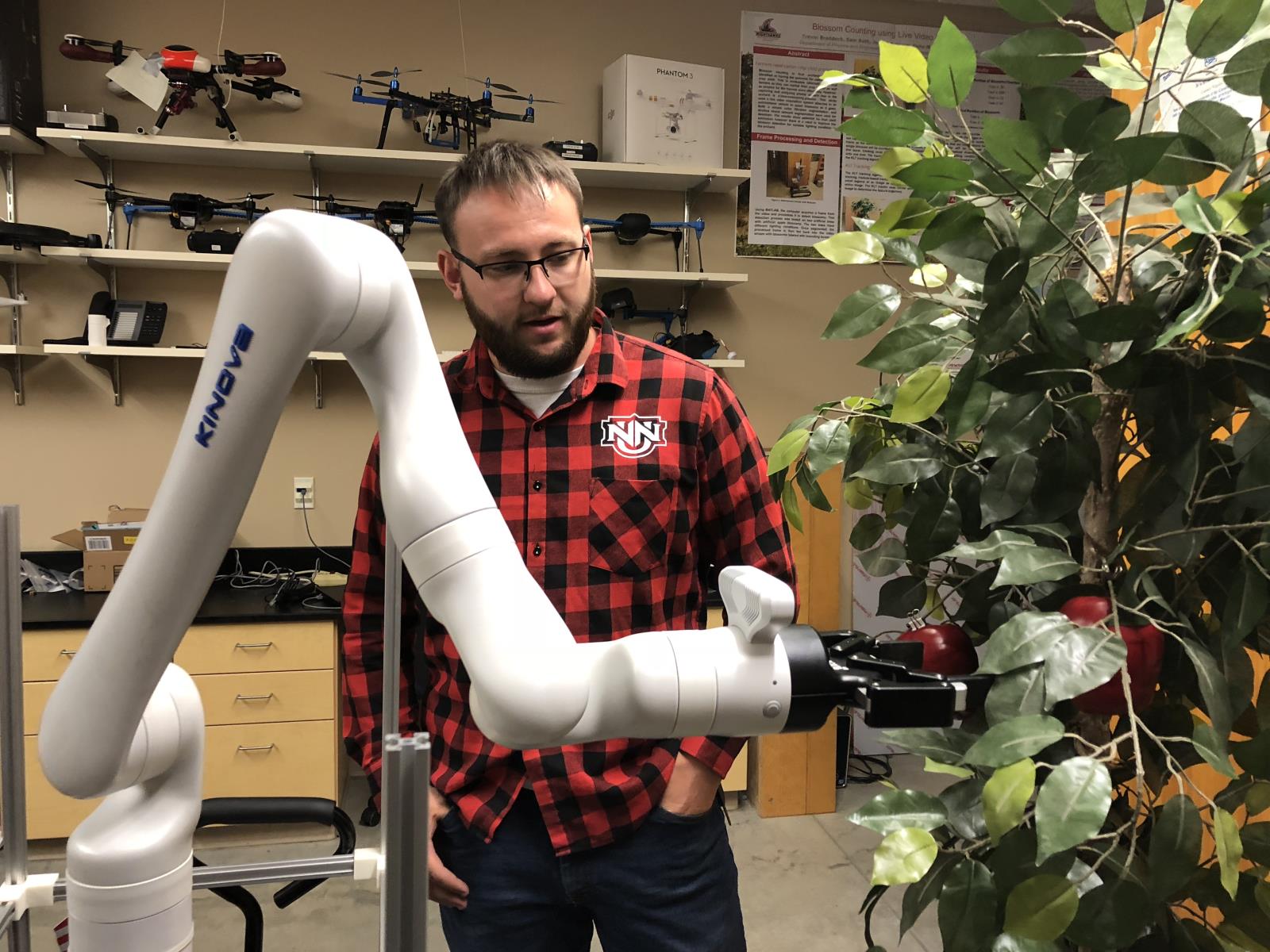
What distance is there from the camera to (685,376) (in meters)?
1.29

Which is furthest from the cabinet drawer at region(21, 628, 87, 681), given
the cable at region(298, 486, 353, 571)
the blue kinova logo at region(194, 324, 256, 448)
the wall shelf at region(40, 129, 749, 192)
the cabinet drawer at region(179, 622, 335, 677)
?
the blue kinova logo at region(194, 324, 256, 448)

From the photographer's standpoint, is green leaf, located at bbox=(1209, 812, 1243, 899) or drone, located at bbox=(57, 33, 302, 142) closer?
green leaf, located at bbox=(1209, 812, 1243, 899)

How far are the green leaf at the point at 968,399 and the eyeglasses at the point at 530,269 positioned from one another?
1.83 ft

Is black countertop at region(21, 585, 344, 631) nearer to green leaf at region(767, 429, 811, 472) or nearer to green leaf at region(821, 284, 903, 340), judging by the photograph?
green leaf at region(767, 429, 811, 472)

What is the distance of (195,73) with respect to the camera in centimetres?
276

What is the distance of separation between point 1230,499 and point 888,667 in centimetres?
41

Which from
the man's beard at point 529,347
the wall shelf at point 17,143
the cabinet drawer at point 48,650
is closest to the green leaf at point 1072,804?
the man's beard at point 529,347

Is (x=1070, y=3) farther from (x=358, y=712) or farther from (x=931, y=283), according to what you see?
(x=358, y=712)

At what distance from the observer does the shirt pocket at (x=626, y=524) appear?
4.01 feet

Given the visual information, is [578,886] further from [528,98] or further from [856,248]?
[528,98]

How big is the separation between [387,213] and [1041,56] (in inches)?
106

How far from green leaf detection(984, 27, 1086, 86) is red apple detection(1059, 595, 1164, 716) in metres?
0.41

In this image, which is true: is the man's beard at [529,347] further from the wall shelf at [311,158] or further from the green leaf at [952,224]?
the wall shelf at [311,158]

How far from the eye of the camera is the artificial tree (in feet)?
2.06
